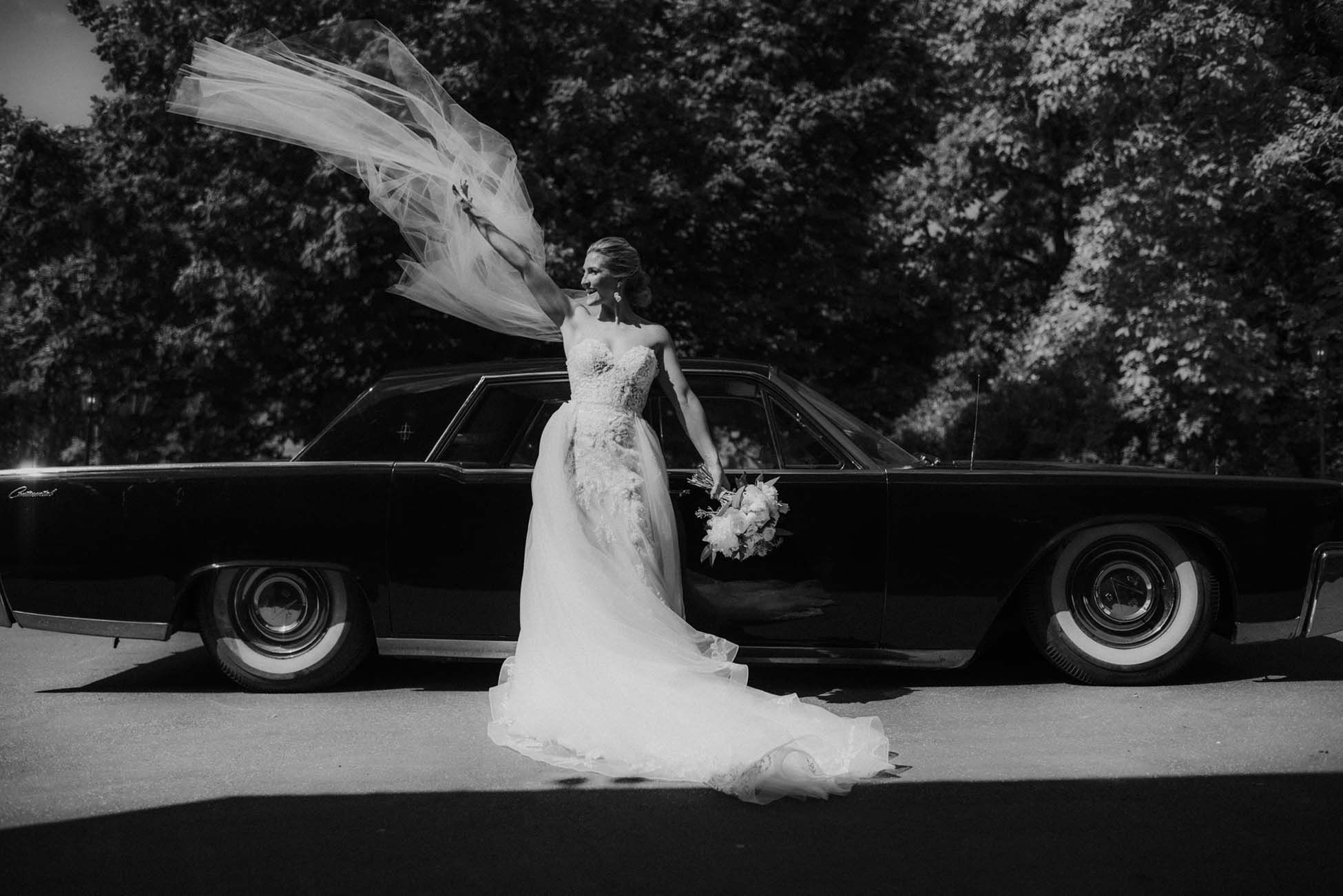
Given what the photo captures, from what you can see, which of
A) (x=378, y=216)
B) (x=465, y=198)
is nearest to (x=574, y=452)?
(x=465, y=198)

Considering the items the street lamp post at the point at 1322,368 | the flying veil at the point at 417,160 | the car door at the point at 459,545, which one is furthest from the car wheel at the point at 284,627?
the street lamp post at the point at 1322,368

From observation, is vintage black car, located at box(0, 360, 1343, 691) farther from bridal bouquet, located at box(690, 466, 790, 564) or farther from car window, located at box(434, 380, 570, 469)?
bridal bouquet, located at box(690, 466, 790, 564)

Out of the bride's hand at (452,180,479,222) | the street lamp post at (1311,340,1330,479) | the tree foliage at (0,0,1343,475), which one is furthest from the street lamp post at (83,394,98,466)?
the street lamp post at (1311,340,1330,479)

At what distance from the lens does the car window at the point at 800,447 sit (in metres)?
5.37

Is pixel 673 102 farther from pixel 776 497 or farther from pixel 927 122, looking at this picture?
pixel 776 497

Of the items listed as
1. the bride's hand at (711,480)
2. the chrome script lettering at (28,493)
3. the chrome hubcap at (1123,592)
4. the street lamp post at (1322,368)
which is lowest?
the chrome hubcap at (1123,592)

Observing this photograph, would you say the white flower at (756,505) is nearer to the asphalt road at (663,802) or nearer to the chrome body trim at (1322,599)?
the asphalt road at (663,802)

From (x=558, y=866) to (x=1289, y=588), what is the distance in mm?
3591

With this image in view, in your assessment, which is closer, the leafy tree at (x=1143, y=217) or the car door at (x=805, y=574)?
the car door at (x=805, y=574)

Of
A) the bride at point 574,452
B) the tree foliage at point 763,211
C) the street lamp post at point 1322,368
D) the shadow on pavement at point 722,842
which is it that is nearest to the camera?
the shadow on pavement at point 722,842

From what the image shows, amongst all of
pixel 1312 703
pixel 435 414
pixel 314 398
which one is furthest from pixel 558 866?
pixel 314 398

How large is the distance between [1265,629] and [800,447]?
211 centimetres

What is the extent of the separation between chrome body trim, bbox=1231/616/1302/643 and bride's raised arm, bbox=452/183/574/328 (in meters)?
3.11

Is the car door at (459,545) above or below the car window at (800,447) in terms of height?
below
